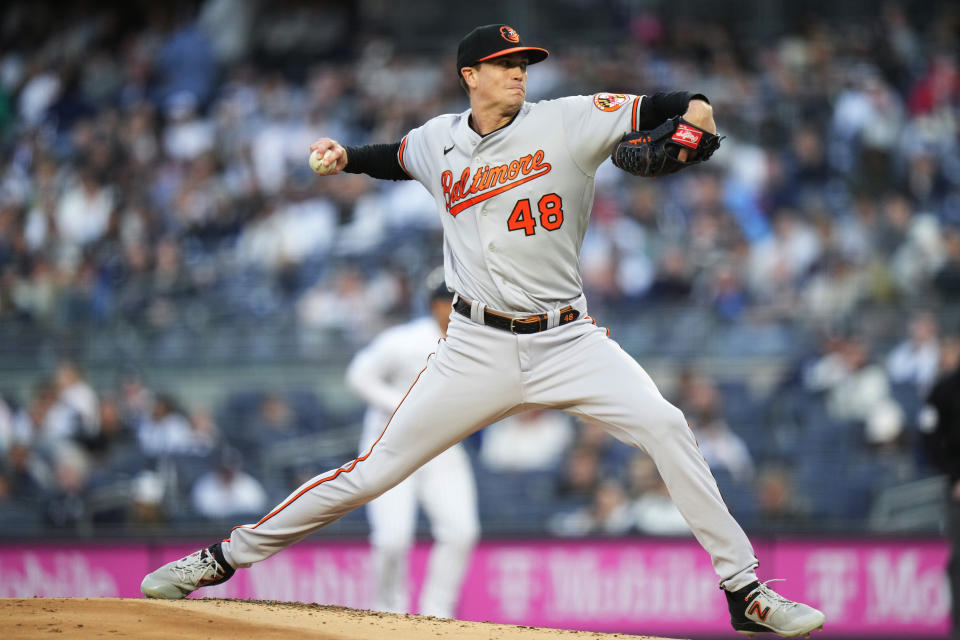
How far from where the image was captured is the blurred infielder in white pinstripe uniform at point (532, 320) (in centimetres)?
437

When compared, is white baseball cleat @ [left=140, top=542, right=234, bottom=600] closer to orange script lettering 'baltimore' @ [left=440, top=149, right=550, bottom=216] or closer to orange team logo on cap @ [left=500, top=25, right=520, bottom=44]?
orange script lettering 'baltimore' @ [left=440, top=149, right=550, bottom=216]

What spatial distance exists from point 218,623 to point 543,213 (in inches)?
76.5

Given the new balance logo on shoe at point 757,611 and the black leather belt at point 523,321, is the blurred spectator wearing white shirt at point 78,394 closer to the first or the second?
the black leather belt at point 523,321

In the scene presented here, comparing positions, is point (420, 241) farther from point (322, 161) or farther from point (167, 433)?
point (322, 161)

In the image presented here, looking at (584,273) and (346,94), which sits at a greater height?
(346,94)

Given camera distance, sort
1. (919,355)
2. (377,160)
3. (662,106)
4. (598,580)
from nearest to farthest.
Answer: (662,106)
(377,160)
(598,580)
(919,355)

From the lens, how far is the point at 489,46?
444cm

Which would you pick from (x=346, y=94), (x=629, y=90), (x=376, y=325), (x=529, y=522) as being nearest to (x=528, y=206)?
(x=529, y=522)

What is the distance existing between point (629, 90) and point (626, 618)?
21.5ft

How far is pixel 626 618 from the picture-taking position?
8.94 m

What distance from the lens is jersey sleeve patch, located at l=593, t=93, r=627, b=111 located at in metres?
4.34

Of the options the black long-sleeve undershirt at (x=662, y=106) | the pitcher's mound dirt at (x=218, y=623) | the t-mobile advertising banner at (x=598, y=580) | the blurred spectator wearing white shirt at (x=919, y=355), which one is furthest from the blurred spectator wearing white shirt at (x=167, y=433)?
the black long-sleeve undershirt at (x=662, y=106)

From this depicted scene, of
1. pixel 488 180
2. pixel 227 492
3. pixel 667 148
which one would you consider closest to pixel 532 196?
pixel 488 180

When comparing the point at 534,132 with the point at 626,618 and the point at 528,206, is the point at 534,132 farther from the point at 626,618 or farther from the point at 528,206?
the point at 626,618
